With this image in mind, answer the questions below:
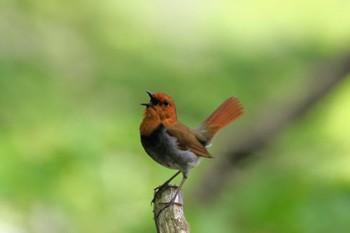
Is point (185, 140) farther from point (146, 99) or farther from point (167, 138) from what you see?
point (146, 99)

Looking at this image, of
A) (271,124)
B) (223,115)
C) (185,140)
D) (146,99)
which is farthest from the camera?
(146,99)

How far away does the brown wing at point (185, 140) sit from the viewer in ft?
14.0

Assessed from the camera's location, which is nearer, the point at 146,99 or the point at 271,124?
the point at 271,124

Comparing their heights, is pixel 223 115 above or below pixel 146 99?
below

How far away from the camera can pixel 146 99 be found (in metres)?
8.90

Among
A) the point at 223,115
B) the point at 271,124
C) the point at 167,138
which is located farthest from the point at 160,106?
the point at 271,124

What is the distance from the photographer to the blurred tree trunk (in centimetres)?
663

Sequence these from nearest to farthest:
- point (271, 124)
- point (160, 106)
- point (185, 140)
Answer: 1. point (160, 106)
2. point (185, 140)
3. point (271, 124)

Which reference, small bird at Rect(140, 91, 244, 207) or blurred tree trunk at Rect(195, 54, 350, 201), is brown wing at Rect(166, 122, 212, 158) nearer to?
small bird at Rect(140, 91, 244, 207)

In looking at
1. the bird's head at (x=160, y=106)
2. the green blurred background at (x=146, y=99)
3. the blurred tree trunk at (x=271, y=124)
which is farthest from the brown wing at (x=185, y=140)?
the blurred tree trunk at (x=271, y=124)

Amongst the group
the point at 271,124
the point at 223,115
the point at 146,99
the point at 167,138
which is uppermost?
the point at 146,99

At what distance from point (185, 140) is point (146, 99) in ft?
15.0

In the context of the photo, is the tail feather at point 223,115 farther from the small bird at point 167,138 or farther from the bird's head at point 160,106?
the bird's head at point 160,106

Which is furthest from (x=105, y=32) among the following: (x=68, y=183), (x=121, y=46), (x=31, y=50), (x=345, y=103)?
(x=68, y=183)
